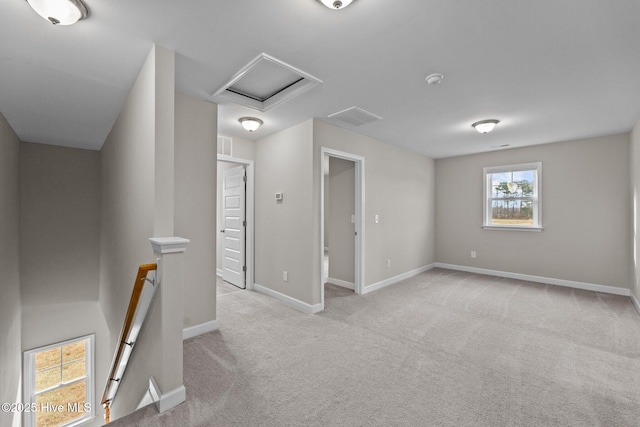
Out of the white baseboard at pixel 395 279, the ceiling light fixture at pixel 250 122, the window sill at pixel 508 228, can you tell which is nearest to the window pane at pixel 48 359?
the ceiling light fixture at pixel 250 122

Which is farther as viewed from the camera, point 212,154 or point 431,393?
point 212,154

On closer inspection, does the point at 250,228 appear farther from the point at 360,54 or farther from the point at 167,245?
the point at 360,54

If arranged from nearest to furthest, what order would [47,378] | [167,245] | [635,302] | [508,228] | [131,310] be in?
[167,245], [131,310], [635,302], [47,378], [508,228]

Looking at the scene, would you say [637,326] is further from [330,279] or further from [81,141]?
[81,141]

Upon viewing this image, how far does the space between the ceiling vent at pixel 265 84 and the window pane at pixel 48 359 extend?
537cm

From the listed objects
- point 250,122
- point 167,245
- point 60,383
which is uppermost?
point 250,122

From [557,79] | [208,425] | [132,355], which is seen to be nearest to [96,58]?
[132,355]

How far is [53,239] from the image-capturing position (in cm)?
486

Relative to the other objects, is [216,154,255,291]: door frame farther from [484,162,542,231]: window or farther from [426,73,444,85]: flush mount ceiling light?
[484,162,542,231]: window

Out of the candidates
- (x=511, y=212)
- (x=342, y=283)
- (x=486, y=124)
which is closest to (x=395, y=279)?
(x=342, y=283)

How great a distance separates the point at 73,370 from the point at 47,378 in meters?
0.33

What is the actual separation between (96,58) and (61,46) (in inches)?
8.1

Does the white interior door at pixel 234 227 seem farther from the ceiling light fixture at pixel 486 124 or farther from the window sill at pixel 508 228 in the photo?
the window sill at pixel 508 228

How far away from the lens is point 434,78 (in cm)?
250
